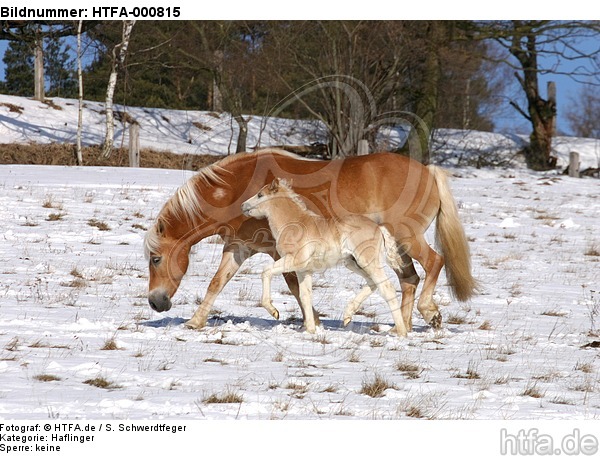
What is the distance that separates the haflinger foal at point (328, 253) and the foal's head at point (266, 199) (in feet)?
0.09

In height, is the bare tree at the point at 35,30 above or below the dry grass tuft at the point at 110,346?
above

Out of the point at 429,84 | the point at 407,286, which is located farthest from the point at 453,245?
the point at 429,84

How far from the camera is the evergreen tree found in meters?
40.6

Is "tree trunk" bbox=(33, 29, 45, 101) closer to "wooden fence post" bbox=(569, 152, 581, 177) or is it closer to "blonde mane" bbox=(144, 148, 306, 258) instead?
"wooden fence post" bbox=(569, 152, 581, 177)

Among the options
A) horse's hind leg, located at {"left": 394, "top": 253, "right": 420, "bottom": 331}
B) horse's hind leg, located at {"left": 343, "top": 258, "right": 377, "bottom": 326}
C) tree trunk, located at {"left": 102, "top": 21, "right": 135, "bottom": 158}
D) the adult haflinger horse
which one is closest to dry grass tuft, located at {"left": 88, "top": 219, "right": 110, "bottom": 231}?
the adult haflinger horse

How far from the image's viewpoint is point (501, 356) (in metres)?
7.07

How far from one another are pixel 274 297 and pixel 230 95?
2304 cm

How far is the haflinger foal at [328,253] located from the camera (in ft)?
25.4

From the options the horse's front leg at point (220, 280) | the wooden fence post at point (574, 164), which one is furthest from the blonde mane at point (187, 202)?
the wooden fence post at point (574, 164)

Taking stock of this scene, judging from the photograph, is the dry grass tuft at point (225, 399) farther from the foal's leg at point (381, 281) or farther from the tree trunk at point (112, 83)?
the tree trunk at point (112, 83)

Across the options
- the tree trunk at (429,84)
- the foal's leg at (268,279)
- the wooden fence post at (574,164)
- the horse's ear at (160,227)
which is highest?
the tree trunk at (429,84)

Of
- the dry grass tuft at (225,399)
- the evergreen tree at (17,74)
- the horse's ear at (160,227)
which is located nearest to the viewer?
the dry grass tuft at (225,399)

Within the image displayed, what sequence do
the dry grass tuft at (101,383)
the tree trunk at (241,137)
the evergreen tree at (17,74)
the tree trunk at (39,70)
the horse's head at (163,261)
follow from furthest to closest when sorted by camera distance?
the evergreen tree at (17,74), the tree trunk at (39,70), the tree trunk at (241,137), the horse's head at (163,261), the dry grass tuft at (101,383)

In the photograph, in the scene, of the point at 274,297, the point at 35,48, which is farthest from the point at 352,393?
the point at 35,48
